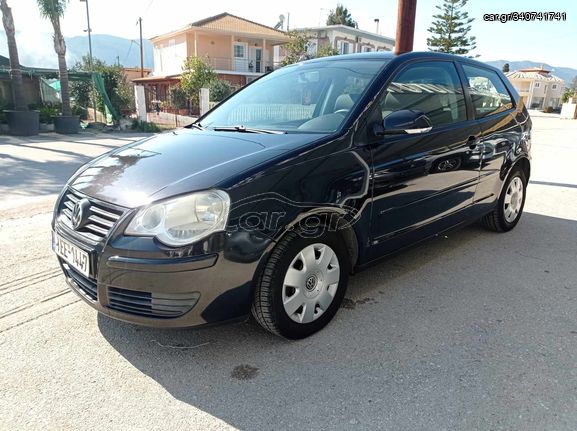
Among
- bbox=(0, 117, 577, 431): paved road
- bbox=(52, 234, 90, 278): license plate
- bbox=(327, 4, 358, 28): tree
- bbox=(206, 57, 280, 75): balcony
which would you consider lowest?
bbox=(0, 117, 577, 431): paved road

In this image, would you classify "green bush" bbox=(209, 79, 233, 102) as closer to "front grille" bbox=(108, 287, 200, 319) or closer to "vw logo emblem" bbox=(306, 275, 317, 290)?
"vw logo emblem" bbox=(306, 275, 317, 290)

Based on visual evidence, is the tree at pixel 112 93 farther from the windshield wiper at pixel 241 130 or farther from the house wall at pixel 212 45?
the windshield wiper at pixel 241 130

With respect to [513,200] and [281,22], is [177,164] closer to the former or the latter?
[513,200]

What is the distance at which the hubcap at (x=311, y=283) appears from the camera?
2.57m

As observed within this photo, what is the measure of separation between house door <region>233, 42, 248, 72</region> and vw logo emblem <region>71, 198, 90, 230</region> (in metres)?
34.3

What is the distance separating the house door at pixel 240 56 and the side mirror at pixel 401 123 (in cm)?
3396

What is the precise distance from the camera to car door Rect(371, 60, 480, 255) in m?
2.99

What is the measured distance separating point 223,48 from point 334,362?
35302mm

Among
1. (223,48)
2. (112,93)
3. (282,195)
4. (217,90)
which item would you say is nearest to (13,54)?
(112,93)

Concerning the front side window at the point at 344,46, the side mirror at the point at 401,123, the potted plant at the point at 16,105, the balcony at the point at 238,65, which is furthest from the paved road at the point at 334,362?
the front side window at the point at 344,46

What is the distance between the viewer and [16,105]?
1495 cm

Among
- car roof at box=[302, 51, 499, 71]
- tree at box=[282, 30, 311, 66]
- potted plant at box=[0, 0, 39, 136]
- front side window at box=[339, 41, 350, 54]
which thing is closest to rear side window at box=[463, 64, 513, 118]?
car roof at box=[302, 51, 499, 71]

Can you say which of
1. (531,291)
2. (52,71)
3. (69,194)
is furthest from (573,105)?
(69,194)

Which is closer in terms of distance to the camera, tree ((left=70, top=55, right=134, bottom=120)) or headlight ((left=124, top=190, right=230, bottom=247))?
headlight ((left=124, top=190, right=230, bottom=247))
